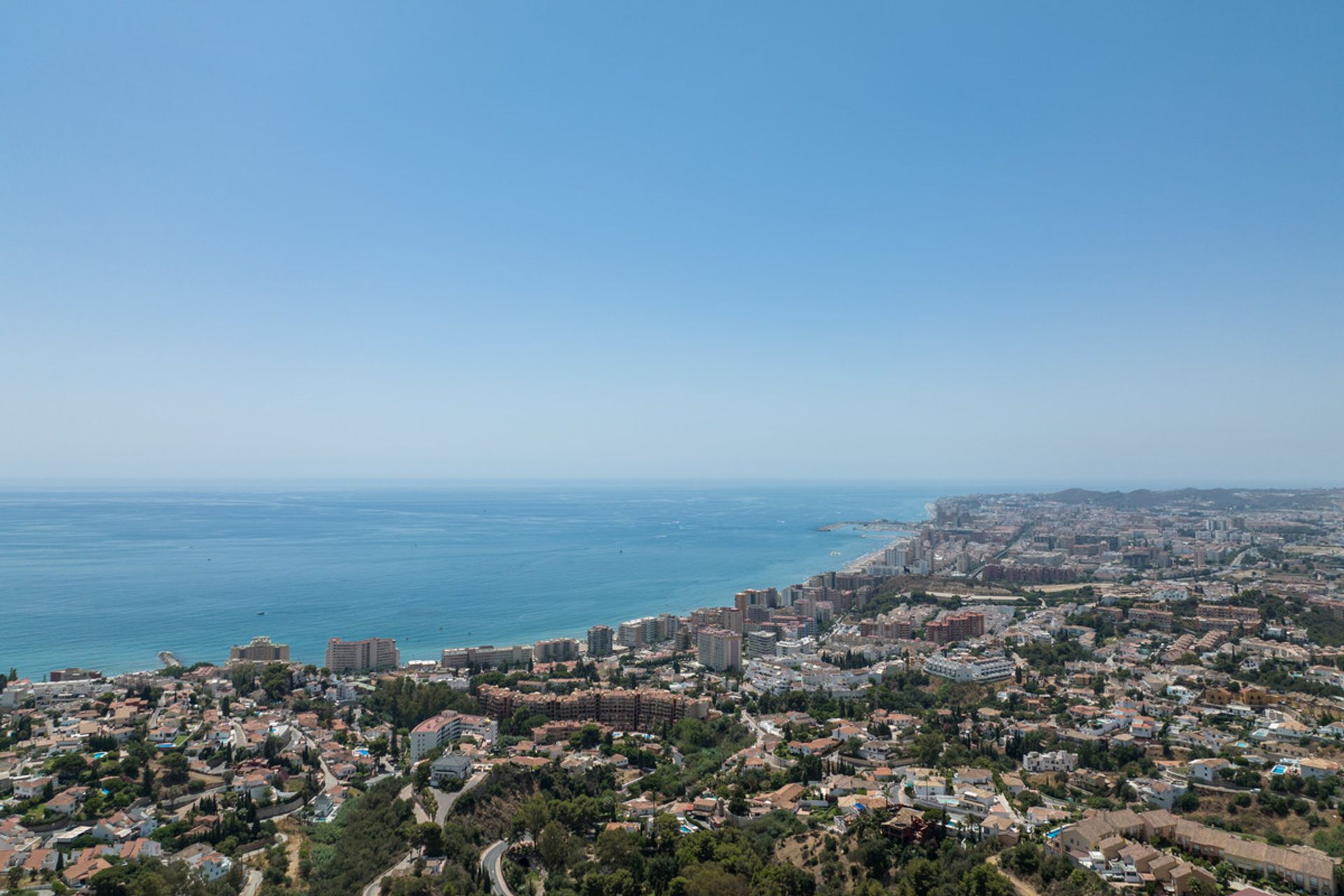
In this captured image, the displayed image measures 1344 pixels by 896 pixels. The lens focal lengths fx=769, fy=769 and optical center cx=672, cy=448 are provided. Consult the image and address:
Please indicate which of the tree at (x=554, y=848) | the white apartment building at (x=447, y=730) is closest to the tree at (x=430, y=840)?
the tree at (x=554, y=848)

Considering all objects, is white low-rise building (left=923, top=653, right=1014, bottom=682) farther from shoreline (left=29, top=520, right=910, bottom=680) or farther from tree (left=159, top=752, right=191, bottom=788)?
tree (left=159, top=752, right=191, bottom=788)

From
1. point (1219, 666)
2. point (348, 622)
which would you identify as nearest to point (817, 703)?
point (1219, 666)

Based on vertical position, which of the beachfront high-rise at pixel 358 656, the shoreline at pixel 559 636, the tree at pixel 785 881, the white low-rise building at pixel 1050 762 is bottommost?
the shoreline at pixel 559 636

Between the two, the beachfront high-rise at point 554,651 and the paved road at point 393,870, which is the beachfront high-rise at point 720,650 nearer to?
the beachfront high-rise at point 554,651

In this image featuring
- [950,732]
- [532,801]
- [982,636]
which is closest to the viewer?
[532,801]

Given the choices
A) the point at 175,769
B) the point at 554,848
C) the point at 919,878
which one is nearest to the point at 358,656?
the point at 175,769

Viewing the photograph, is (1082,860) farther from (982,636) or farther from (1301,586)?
(1301,586)

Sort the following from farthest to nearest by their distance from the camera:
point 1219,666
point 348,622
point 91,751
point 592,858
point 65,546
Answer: point 65,546
point 348,622
point 1219,666
point 91,751
point 592,858
